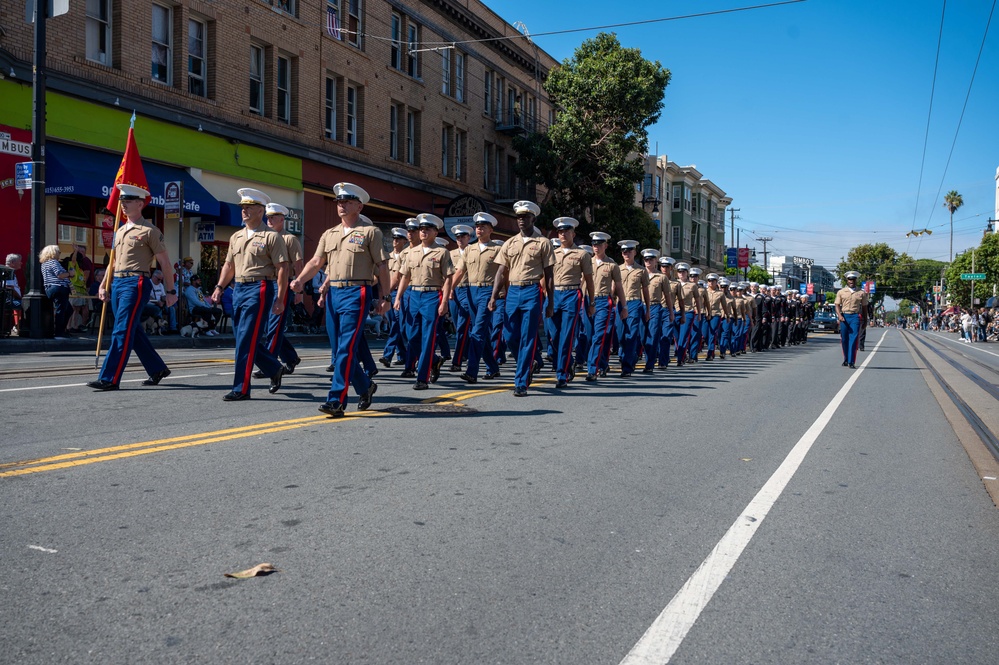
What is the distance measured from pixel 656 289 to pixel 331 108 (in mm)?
16552

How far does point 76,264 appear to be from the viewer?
19.1m

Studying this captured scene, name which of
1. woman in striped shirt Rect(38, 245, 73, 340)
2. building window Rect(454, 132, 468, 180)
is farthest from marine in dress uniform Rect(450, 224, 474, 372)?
building window Rect(454, 132, 468, 180)

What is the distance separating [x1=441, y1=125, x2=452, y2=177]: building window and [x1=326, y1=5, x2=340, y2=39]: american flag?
7.58 metres

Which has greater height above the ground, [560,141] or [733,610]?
[560,141]

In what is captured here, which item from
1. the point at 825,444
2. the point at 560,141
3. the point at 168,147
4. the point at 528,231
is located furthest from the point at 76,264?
the point at 560,141

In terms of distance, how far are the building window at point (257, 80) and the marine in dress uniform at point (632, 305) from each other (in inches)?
580

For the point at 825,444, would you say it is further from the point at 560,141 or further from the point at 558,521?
the point at 560,141

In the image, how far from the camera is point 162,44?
22531 millimetres

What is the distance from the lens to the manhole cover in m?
8.12

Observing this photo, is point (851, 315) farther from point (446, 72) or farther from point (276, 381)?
point (446, 72)

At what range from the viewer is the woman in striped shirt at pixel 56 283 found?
16.6 m

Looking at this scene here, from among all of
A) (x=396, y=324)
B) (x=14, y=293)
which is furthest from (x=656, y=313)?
(x=14, y=293)

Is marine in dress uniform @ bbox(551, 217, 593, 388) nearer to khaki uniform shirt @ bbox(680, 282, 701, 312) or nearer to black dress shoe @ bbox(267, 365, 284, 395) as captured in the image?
black dress shoe @ bbox(267, 365, 284, 395)

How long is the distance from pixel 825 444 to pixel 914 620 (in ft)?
13.5
